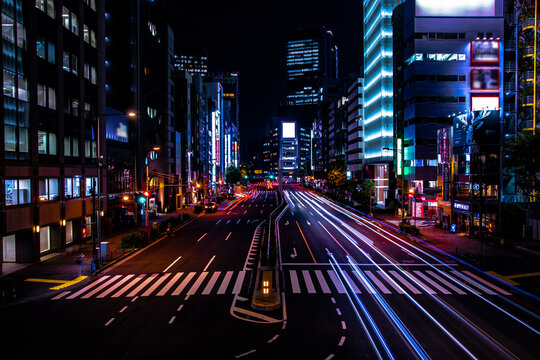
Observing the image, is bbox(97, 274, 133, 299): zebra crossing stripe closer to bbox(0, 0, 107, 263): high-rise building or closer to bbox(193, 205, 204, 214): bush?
bbox(0, 0, 107, 263): high-rise building

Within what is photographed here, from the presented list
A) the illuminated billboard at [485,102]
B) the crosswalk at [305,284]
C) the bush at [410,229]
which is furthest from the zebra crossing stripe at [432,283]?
the illuminated billboard at [485,102]

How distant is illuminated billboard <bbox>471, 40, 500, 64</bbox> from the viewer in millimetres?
54312

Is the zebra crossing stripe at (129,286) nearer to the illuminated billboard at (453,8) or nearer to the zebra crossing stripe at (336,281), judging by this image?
the zebra crossing stripe at (336,281)

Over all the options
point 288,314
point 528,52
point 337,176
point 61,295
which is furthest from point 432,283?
point 337,176

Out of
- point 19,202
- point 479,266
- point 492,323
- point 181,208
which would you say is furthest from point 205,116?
point 492,323

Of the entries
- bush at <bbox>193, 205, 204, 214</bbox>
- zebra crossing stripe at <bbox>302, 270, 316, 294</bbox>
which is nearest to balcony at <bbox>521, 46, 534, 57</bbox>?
zebra crossing stripe at <bbox>302, 270, 316, 294</bbox>

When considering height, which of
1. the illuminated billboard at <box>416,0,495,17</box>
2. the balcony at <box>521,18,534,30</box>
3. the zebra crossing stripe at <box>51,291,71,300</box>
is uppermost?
→ the illuminated billboard at <box>416,0,495,17</box>

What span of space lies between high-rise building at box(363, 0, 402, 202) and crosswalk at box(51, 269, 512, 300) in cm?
5893

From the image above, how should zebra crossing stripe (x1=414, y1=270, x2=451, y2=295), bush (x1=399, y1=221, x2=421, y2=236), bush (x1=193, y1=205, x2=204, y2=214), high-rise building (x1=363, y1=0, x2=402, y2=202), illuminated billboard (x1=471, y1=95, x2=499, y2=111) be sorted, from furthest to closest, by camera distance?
high-rise building (x1=363, y1=0, x2=402, y2=202) < bush (x1=193, y1=205, x2=204, y2=214) < illuminated billboard (x1=471, y1=95, x2=499, y2=111) < bush (x1=399, y1=221, x2=421, y2=236) < zebra crossing stripe (x1=414, y1=270, x2=451, y2=295)

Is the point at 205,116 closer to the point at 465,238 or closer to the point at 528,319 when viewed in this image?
the point at 465,238

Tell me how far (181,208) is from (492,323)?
63.9 meters

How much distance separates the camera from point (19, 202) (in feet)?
87.8

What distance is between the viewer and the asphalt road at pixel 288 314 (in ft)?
43.4

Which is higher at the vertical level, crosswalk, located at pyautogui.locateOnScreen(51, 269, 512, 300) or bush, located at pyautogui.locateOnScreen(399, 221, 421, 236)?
bush, located at pyautogui.locateOnScreen(399, 221, 421, 236)
